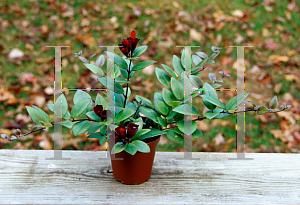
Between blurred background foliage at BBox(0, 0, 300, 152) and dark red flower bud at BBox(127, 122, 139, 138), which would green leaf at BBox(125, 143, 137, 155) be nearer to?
dark red flower bud at BBox(127, 122, 139, 138)

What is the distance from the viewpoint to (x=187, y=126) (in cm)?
76

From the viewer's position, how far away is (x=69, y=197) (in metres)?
0.78

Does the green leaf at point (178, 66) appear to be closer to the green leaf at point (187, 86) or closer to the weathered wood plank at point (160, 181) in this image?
the green leaf at point (187, 86)

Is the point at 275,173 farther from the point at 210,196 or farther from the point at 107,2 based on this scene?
the point at 107,2

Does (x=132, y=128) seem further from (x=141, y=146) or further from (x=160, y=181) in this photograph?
(x=160, y=181)

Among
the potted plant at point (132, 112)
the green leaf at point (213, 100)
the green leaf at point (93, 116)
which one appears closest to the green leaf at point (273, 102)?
the potted plant at point (132, 112)

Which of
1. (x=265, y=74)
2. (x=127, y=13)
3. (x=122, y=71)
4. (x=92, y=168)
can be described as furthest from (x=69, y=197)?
(x=127, y=13)

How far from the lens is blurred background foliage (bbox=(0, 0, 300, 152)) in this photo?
1.64 metres

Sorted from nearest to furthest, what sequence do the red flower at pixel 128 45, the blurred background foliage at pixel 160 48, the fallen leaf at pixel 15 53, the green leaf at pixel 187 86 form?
the red flower at pixel 128 45 < the green leaf at pixel 187 86 < the blurred background foliage at pixel 160 48 < the fallen leaf at pixel 15 53

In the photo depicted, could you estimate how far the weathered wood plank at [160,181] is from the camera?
78cm

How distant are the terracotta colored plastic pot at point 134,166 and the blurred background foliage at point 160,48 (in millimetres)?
777

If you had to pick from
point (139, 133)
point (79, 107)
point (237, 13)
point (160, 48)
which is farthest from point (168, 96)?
point (237, 13)

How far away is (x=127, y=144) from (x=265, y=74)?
61.2 inches

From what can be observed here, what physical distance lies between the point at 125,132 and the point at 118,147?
0.04 metres
